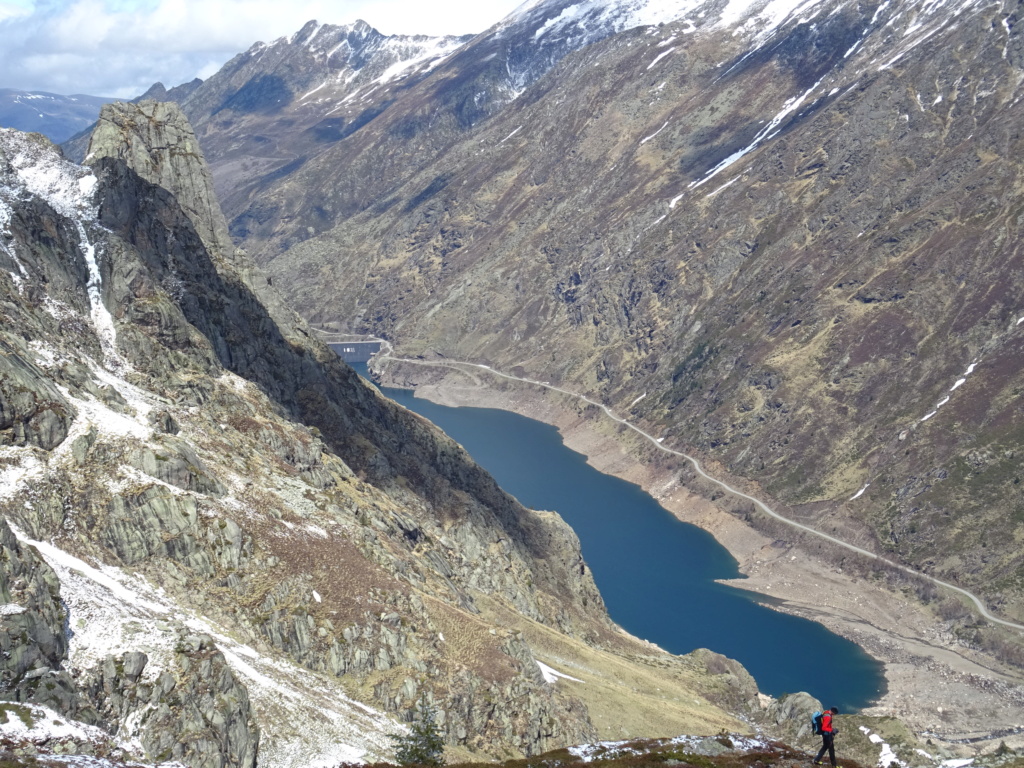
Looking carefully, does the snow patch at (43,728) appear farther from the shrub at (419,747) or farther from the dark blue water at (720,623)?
the dark blue water at (720,623)

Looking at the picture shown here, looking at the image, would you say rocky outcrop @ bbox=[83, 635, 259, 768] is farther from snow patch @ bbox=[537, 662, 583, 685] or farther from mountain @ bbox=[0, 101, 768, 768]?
snow patch @ bbox=[537, 662, 583, 685]

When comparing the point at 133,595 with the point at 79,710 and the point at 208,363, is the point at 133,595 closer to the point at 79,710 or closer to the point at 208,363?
the point at 79,710

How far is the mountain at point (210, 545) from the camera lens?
1969 inches

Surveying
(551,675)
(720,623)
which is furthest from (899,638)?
(551,675)

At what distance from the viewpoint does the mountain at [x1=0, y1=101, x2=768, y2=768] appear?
164 ft

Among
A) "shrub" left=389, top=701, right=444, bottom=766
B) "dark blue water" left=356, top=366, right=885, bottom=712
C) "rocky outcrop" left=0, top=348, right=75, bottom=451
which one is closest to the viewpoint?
"shrub" left=389, top=701, right=444, bottom=766

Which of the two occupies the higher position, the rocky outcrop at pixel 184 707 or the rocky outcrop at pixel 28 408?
the rocky outcrop at pixel 28 408

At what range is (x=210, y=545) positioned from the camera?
213 feet

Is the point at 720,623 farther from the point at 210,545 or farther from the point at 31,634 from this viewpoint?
the point at 31,634

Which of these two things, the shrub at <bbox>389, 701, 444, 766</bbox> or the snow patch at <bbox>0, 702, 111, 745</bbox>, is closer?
the snow patch at <bbox>0, 702, 111, 745</bbox>

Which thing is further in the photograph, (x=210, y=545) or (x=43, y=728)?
(x=210, y=545)

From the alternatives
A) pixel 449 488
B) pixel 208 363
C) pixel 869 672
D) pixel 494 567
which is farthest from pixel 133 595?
pixel 869 672

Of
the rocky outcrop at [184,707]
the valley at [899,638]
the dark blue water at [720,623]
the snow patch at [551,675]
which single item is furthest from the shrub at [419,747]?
the dark blue water at [720,623]

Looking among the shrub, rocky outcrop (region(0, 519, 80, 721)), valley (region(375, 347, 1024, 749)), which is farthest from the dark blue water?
rocky outcrop (region(0, 519, 80, 721))
